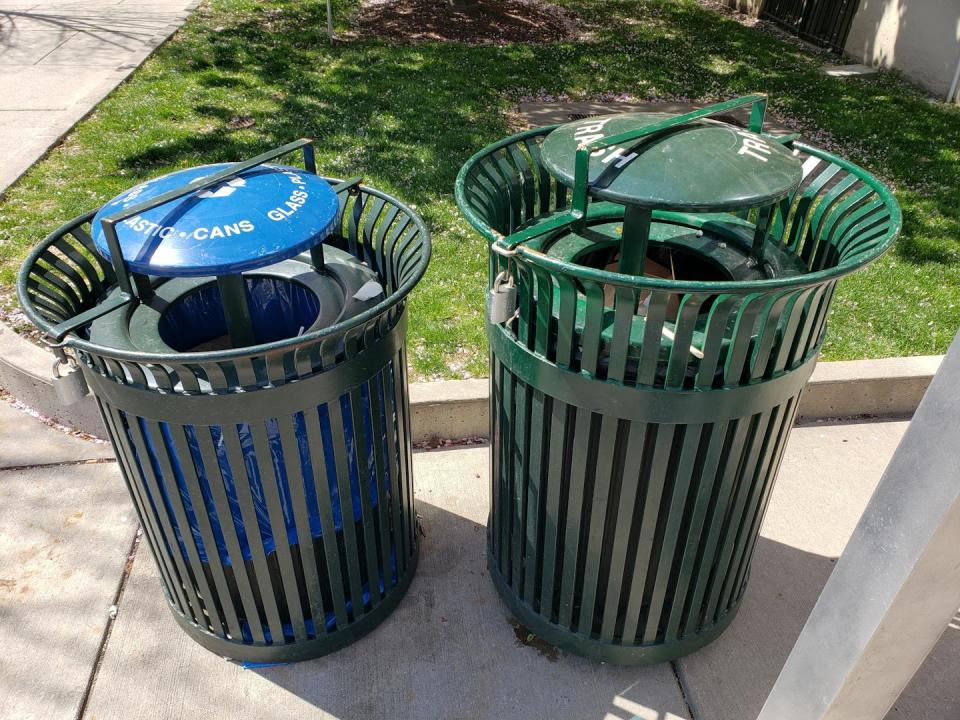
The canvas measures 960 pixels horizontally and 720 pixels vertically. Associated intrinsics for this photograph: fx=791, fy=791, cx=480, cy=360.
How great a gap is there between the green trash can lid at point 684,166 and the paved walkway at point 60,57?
493 cm

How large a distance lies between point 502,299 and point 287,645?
152 centimetres

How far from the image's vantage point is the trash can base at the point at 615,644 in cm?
274

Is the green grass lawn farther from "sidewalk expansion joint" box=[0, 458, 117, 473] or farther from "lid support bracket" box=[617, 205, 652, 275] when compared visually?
"lid support bracket" box=[617, 205, 652, 275]

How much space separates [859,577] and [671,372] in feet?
2.13

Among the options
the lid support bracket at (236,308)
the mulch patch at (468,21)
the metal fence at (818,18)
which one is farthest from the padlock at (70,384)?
the metal fence at (818,18)

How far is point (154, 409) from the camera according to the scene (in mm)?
2148

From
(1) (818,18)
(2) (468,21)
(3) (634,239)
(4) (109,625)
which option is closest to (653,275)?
(3) (634,239)

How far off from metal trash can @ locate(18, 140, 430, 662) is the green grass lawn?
4.49ft

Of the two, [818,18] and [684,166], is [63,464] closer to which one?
[684,166]

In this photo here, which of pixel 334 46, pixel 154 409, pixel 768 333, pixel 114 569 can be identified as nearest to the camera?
pixel 768 333

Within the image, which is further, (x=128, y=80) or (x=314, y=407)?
(x=128, y=80)

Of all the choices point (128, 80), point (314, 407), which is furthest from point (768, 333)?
point (128, 80)

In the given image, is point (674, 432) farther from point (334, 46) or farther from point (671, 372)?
point (334, 46)

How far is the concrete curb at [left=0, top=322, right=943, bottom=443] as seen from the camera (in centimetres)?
371
